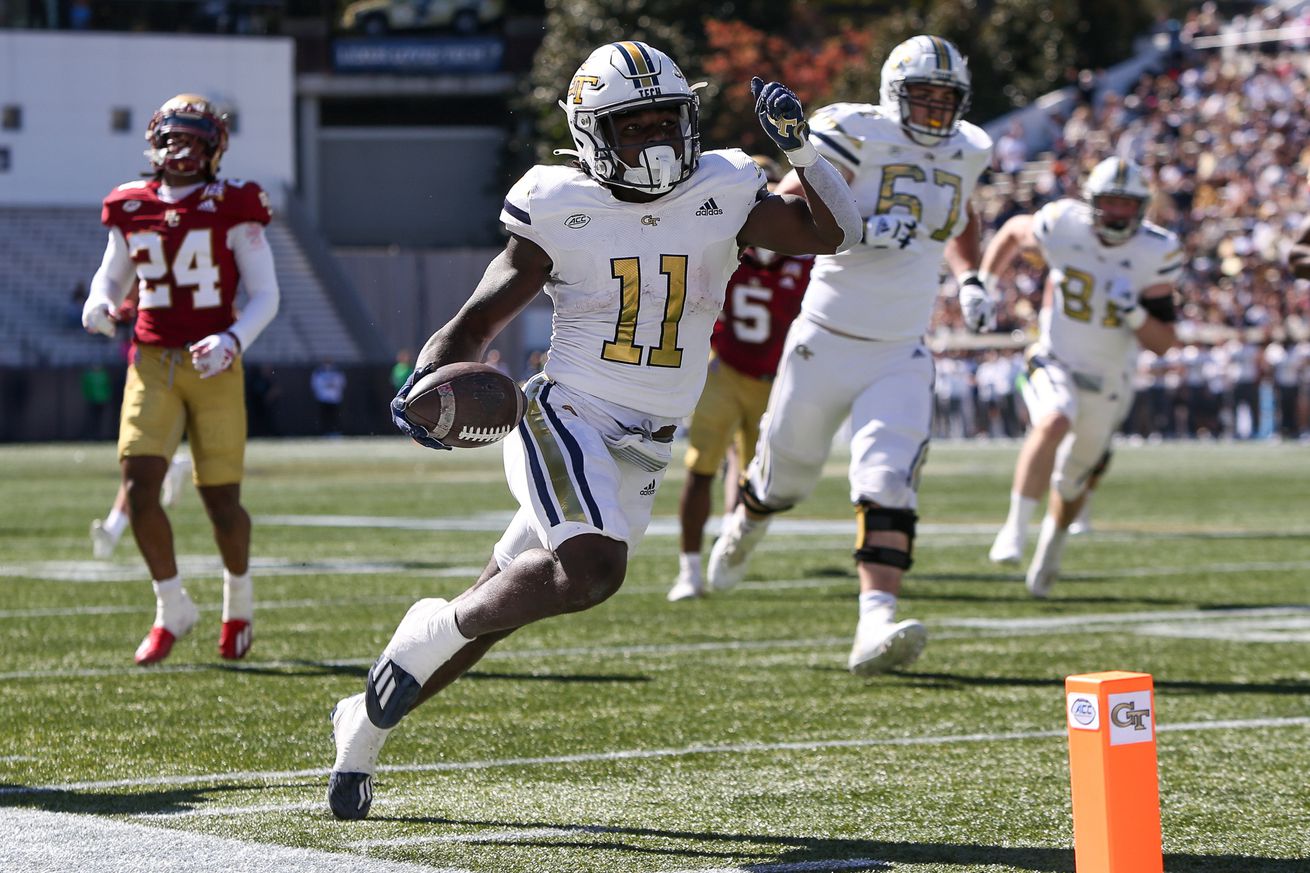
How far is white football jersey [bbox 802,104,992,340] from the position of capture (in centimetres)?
706

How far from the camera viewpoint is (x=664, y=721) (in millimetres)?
5719

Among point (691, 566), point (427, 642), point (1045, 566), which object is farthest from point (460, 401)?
point (1045, 566)

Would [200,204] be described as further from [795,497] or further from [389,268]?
[389,268]

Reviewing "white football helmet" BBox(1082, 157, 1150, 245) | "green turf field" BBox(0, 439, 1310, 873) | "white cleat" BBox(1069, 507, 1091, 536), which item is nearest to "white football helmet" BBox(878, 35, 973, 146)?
"green turf field" BBox(0, 439, 1310, 873)

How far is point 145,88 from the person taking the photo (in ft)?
146

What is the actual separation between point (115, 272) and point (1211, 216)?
24.5 m

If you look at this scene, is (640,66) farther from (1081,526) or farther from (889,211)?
(1081,526)

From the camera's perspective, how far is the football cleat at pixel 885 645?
238 inches

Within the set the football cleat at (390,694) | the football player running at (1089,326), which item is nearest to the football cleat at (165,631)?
the football cleat at (390,694)

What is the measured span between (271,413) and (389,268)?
951cm

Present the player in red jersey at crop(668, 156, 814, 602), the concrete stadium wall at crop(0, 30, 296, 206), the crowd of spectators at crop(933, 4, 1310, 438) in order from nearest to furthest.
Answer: the player in red jersey at crop(668, 156, 814, 602) → the crowd of spectators at crop(933, 4, 1310, 438) → the concrete stadium wall at crop(0, 30, 296, 206)

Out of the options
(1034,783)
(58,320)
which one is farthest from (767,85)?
(58,320)

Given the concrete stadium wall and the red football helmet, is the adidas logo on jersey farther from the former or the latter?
the concrete stadium wall

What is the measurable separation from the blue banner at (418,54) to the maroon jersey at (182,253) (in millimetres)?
41305
